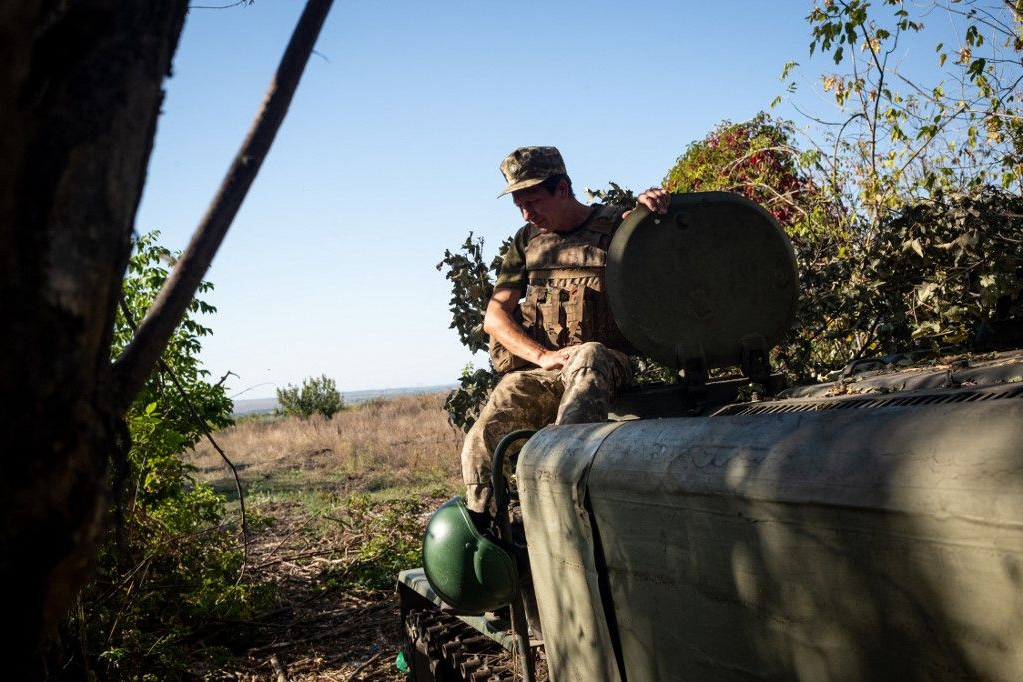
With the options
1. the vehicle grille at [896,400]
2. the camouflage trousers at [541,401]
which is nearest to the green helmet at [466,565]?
the camouflage trousers at [541,401]

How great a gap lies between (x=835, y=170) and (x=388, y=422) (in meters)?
20.0

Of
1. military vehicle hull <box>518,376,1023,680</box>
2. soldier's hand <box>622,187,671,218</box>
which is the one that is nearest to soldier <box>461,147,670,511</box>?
soldier's hand <box>622,187,671,218</box>

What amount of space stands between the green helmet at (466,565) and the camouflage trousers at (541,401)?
0.16 m

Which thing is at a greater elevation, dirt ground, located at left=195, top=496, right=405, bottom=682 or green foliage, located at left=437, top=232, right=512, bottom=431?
green foliage, located at left=437, top=232, right=512, bottom=431

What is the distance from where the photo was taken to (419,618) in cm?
484

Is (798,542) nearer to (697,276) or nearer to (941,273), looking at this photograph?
(697,276)

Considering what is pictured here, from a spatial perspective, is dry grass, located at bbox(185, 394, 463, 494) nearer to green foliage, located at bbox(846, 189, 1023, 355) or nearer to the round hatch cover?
green foliage, located at bbox(846, 189, 1023, 355)

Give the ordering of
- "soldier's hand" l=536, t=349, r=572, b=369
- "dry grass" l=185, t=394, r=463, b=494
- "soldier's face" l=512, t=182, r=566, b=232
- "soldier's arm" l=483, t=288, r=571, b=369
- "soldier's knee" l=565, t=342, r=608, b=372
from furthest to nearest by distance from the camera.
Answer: "dry grass" l=185, t=394, r=463, b=494 < "soldier's face" l=512, t=182, r=566, b=232 < "soldier's arm" l=483, t=288, r=571, b=369 < "soldier's hand" l=536, t=349, r=572, b=369 < "soldier's knee" l=565, t=342, r=608, b=372

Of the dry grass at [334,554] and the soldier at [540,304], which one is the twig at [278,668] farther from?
the soldier at [540,304]

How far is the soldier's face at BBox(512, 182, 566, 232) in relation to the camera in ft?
15.2


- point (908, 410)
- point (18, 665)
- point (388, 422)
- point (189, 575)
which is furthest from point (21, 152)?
point (388, 422)

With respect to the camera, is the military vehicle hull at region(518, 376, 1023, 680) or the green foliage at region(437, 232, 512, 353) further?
the green foliage at region(437, 232, 512, 353)

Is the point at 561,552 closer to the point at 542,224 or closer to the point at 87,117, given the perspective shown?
A: the point at 87,117

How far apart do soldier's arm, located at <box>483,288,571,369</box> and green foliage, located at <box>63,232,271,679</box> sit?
79.4 inches
